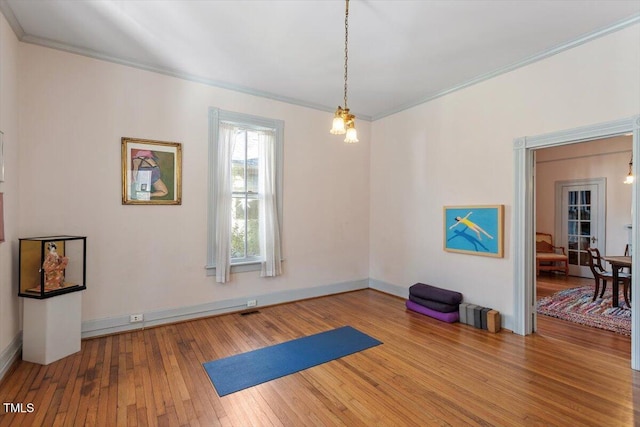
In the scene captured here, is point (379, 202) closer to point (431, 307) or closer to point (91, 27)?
point (431, 307)

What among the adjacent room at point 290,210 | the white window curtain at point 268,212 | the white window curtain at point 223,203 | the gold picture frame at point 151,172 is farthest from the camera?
the white window curtain at point 268,212

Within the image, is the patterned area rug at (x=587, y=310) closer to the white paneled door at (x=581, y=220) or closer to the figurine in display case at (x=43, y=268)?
the white paneled door at (x=581, y=220)

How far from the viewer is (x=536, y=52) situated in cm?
345

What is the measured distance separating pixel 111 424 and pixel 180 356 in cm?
100

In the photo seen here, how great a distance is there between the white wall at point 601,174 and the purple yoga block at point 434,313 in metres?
5.19

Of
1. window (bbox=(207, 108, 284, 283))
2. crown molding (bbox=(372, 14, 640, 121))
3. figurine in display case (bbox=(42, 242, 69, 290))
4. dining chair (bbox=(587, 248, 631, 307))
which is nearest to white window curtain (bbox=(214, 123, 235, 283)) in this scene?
window (bbox=(207, 108, 284, 283))

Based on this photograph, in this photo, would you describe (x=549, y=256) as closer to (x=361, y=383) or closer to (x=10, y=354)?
(x=361, y=383)

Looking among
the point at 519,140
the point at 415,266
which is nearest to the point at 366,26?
the point at 519,140

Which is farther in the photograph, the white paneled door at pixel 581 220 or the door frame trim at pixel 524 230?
the white paneled door at pixel 581 220

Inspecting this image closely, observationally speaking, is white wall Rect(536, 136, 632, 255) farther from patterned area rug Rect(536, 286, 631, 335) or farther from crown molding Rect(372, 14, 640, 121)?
crown molding Rect(372, 14, 640, 121)

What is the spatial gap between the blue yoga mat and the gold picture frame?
2158mm

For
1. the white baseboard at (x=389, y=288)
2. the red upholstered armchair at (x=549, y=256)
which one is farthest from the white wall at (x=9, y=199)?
the red upholstered armchair at (x=549, y=256)

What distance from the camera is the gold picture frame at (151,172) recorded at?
3696mm

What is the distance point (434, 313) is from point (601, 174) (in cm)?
586
